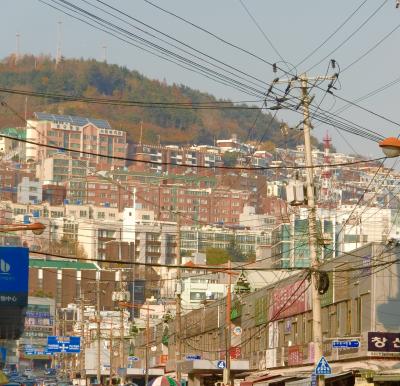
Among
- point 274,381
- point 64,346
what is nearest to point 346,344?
point 274,381

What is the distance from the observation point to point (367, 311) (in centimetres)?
5597

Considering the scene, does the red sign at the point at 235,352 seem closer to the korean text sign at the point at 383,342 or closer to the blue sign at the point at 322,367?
the korean text sign at the point at 383,342

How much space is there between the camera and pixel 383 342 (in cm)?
5300

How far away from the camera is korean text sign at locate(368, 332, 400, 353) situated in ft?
173

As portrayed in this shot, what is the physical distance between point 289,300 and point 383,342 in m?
16.4

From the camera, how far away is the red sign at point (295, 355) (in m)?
66.0

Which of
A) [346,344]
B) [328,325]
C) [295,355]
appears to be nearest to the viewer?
[346,344]

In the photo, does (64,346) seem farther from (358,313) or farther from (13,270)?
(358,313)

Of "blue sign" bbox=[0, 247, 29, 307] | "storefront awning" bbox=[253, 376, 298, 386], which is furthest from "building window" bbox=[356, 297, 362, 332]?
"blue sign" bbox=[0, 247, 29, 307]

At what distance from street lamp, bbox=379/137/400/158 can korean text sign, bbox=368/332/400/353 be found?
18.6 metres

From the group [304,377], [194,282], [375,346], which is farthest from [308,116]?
[194,282]

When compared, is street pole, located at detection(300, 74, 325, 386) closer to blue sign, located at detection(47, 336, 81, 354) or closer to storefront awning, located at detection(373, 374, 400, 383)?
storefront awning, located at detection(373, 374, 400, 383)

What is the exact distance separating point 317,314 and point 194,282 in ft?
501

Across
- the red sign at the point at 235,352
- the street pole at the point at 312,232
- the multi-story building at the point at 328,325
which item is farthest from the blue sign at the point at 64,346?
the street pole at the point at 312,232
